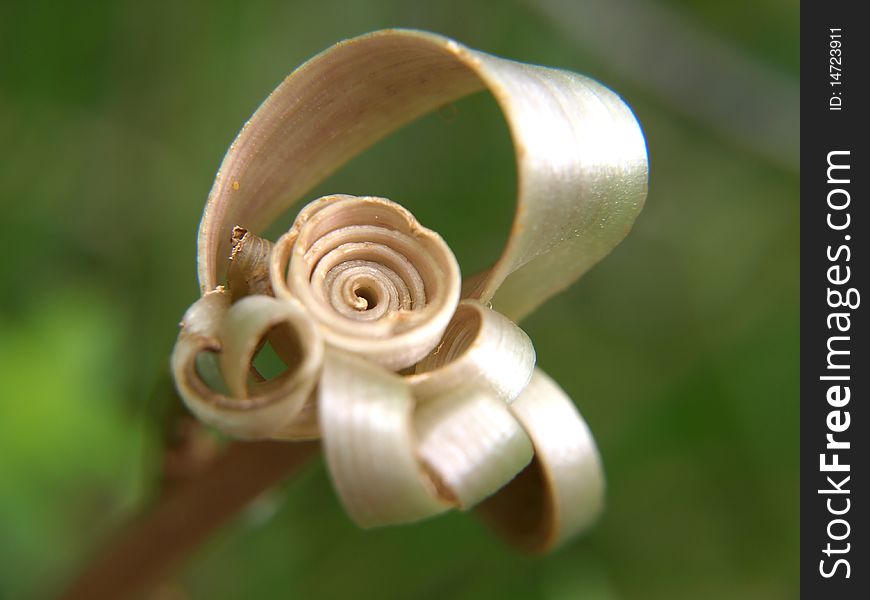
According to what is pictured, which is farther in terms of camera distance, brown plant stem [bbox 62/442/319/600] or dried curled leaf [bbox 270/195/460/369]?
brown plant stem [bbox 62/442/319/600]

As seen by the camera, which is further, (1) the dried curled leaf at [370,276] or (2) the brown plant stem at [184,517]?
(2) the brown plant stem at [184,517]

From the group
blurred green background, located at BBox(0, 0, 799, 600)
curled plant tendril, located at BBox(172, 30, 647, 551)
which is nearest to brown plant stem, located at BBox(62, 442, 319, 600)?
curled plant tendril, located at BBox(172, 30, 647, 551)

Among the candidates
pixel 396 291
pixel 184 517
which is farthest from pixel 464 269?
pixel 396 291

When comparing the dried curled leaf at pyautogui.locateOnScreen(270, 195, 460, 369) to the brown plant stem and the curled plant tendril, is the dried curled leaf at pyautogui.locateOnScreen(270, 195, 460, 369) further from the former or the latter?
the brown plant stem

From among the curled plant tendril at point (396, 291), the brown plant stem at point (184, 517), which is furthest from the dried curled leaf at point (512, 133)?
the brown plant stem at point (184, 517)

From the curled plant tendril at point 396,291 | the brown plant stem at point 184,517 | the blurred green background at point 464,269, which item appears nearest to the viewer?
the curled plant tendril at point 396,291

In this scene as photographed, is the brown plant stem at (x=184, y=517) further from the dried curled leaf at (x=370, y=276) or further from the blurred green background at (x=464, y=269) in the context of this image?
the blurred green background at (x=464, y=269)
